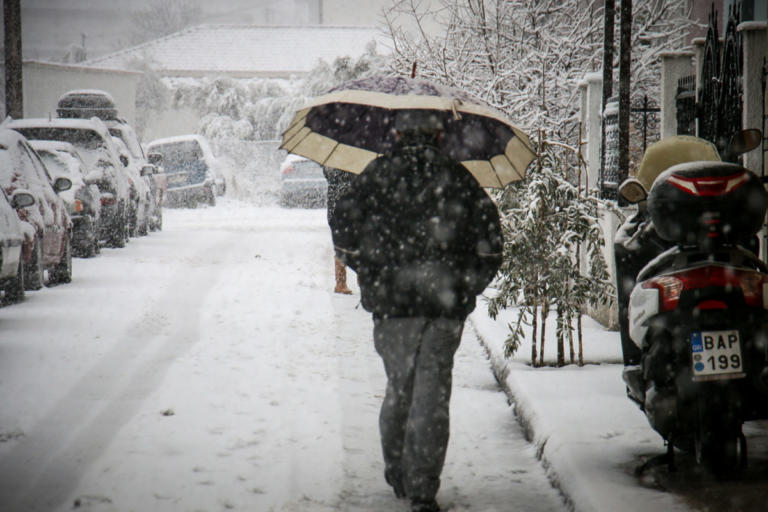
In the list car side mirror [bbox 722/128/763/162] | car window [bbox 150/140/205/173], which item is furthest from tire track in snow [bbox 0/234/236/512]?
car window [bbox 150/140/205/173]

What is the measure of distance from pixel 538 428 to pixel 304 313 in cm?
486

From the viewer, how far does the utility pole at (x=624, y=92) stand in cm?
816

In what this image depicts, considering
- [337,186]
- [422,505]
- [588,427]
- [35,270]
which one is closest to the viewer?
[422,505]

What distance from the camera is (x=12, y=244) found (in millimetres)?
9648

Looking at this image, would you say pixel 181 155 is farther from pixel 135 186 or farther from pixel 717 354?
pixel 717 354

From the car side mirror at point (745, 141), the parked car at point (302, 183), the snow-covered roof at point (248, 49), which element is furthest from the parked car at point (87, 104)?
the car side mirror at point (745, 141)

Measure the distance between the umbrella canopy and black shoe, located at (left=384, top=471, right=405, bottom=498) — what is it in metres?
1.69

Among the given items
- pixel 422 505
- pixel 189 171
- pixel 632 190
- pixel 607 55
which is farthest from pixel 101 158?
pixel 189 171

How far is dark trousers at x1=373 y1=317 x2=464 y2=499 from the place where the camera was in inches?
173

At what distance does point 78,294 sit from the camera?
11547 mm

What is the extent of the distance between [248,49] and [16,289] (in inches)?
1876

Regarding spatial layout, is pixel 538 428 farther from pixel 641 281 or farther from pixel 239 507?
pixel 239 507

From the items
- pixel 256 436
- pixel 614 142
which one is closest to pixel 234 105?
pixel 614 142

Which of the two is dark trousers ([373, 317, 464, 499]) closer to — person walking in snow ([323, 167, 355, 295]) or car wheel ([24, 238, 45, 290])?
person walking in snow ([323, 167, 355, 295])
